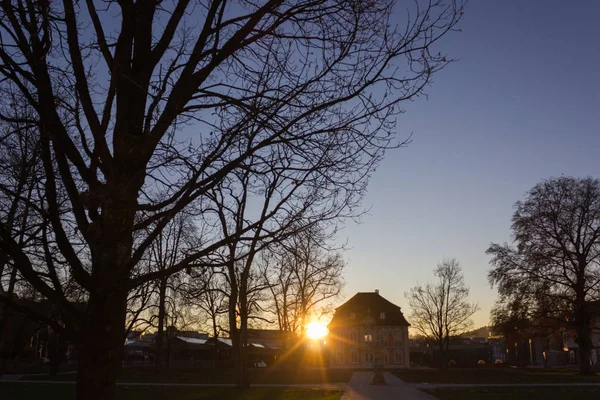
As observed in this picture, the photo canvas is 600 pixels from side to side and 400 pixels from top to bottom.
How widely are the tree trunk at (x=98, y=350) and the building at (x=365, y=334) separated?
7068 cm

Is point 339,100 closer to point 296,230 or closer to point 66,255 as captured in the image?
point 296,230

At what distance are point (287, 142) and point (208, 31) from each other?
1.11m

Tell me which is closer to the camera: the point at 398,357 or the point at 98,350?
the point at 98,350

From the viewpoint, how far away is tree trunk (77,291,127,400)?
3648 millimetres

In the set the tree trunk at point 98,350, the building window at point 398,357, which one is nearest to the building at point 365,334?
the building window at point 398,357

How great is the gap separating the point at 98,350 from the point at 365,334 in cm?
7427

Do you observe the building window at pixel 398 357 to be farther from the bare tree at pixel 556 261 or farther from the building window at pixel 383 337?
the bare tree at pixel 556 261

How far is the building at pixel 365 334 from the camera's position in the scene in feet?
243

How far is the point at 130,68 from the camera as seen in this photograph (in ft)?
14.5

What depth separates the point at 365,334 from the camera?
75.2m

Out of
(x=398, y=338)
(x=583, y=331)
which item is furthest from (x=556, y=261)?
(x=398, y=338)

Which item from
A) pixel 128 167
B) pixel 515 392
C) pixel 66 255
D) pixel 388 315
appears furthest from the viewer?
pixel 388 315

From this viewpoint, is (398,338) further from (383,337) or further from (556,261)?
(556,261)

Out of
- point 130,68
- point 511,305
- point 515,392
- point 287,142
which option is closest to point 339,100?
point 287,142
